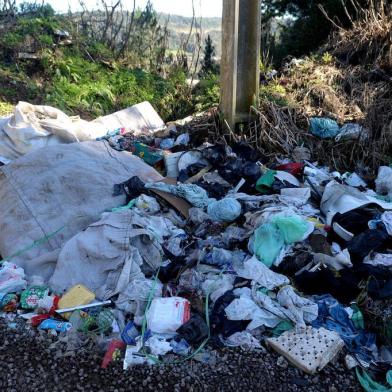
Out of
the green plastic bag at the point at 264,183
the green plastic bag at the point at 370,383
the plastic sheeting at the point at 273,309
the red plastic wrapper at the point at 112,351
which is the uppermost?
the green plastic bag at the point at 264,183

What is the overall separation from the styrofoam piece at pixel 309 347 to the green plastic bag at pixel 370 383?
0.17 metres

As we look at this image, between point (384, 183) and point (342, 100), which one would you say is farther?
point (342, 100)

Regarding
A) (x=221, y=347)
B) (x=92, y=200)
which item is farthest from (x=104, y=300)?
(x=92, y=200)

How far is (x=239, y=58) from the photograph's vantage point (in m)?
5.52

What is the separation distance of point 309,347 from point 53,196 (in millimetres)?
2402

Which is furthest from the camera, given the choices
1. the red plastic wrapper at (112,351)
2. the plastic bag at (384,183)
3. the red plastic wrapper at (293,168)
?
the red plastic wrapper at (293,168)

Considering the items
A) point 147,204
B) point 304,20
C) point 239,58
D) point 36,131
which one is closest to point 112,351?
point 147,204

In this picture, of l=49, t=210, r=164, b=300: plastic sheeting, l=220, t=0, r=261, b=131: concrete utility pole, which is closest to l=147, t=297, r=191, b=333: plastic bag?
l=49, t=210, r=164, b=300: plastic sheeting

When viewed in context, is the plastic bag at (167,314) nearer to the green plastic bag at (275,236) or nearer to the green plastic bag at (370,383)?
the green plastic bag at (275,236)

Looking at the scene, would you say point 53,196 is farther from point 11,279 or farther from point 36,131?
point 36,131

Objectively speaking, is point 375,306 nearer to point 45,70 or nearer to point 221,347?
point 221,347

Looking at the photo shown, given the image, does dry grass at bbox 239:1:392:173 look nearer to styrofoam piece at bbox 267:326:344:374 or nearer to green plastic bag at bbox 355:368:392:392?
styrofoam piece at bbox 267:326:344:374

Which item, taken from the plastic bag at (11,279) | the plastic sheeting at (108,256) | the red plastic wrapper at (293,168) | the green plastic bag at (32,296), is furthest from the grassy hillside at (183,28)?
the green plastic bag at (32,296)

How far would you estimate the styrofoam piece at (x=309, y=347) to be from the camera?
2498 mm
